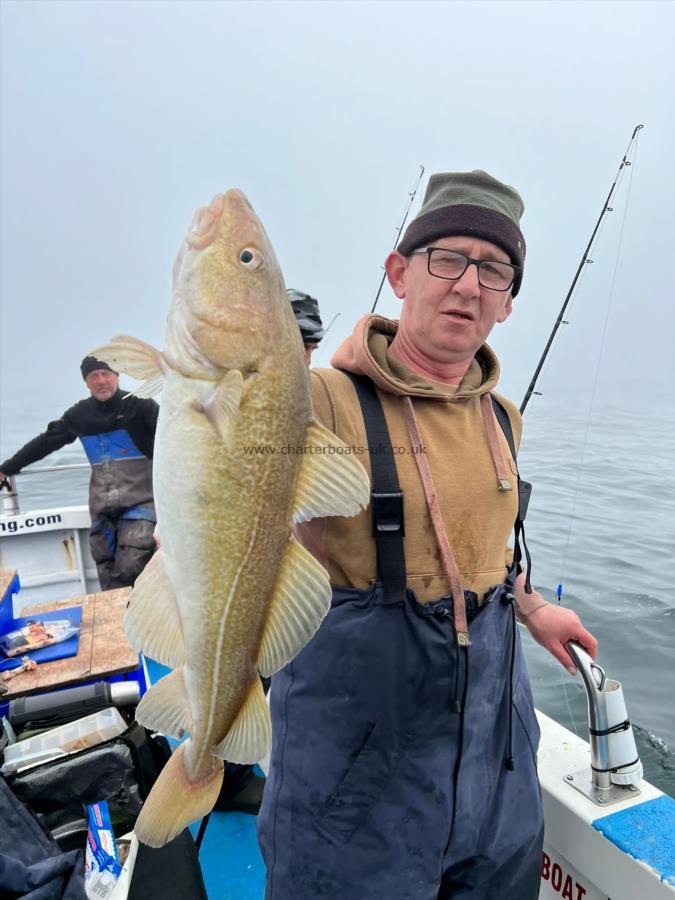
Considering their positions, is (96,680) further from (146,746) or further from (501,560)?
(501,560)

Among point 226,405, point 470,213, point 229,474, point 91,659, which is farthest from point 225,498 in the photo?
point 91,659

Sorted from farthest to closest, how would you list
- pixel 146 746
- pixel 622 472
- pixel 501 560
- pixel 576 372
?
pixel 576 372 → pixel 622 472 → pixel 146 746 → pixel 501 560

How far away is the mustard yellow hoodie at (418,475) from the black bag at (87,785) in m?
1.76

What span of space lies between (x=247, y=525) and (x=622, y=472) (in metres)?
13.9

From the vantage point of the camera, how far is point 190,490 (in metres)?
1.39

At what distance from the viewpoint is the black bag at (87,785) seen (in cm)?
248

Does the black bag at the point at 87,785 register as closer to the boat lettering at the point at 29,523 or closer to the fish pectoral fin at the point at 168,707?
the fish pectoral fin at the point at 168,707

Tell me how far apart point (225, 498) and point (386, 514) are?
1.71ft

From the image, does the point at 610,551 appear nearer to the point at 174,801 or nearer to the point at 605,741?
the point at 605,741

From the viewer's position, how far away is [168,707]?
1.55 m

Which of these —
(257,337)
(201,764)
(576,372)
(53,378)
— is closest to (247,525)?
(257,337)

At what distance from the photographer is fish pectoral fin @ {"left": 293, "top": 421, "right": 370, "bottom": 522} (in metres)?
1.46

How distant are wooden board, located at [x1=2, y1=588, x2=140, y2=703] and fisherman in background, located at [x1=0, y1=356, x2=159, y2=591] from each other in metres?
1.75

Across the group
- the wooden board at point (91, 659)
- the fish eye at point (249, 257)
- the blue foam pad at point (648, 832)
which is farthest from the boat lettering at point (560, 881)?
the fish eye at point (249, 257)
